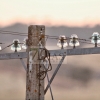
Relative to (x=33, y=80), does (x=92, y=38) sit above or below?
above

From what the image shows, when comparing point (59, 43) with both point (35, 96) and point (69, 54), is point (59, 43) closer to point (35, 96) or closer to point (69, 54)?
point (69, 54)

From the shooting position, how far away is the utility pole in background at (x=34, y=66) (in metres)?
12.1

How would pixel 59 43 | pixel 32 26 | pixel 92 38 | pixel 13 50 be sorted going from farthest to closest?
pixel 13 50 < pixel 59 43 < pixel 92 38 < pixel 32 26

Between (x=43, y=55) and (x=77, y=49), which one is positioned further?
(x=77, y=49)

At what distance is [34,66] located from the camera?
12.1 m

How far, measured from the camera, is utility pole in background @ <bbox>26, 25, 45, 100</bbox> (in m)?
12.1

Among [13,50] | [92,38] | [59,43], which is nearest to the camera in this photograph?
[92,38]

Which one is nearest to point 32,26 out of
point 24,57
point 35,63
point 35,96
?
point 35,63

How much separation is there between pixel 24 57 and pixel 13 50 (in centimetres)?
84

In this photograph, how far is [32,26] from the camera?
12062 mm

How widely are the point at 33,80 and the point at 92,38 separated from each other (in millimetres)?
2951

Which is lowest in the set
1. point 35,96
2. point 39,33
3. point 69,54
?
point 35,96

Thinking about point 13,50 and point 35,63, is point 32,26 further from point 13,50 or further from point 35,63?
point 13,50

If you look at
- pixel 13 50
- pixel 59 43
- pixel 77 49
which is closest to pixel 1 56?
pixel 13 50
